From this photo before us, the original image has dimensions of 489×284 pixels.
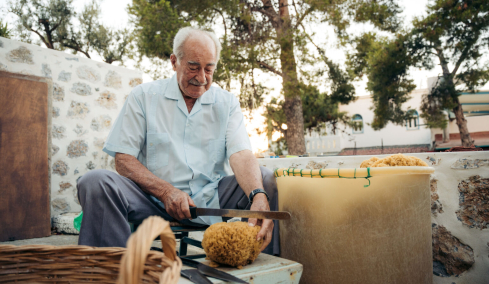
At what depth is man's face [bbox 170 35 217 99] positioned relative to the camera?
64.9 inches

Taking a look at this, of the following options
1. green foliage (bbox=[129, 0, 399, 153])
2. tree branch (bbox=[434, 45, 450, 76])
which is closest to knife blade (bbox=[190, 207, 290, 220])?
green foliage (bbox=[129, 0, 399, 153])

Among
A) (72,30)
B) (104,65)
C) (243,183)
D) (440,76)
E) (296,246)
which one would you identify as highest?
(72,30)

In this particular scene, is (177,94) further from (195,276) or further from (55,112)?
(55,112)

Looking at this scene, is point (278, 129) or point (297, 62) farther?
point (278, 129)

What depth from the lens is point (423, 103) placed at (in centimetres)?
835

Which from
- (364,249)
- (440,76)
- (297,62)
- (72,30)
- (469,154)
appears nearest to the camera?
(364,249)

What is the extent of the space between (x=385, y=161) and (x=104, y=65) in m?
3.65

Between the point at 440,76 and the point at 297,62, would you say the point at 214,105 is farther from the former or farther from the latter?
the point at 440,76

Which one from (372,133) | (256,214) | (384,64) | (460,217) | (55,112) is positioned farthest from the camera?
(372,133)

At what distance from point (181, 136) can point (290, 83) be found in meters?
5.38

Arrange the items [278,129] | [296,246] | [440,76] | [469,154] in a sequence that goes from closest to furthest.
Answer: [296,246] → [469,154] → [440,76] → [278,129]

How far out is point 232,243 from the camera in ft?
3.48

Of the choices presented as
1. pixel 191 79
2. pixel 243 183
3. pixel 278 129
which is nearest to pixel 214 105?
pixel 191 79

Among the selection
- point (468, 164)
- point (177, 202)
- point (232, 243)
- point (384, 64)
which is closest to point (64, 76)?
point (177, 202)
